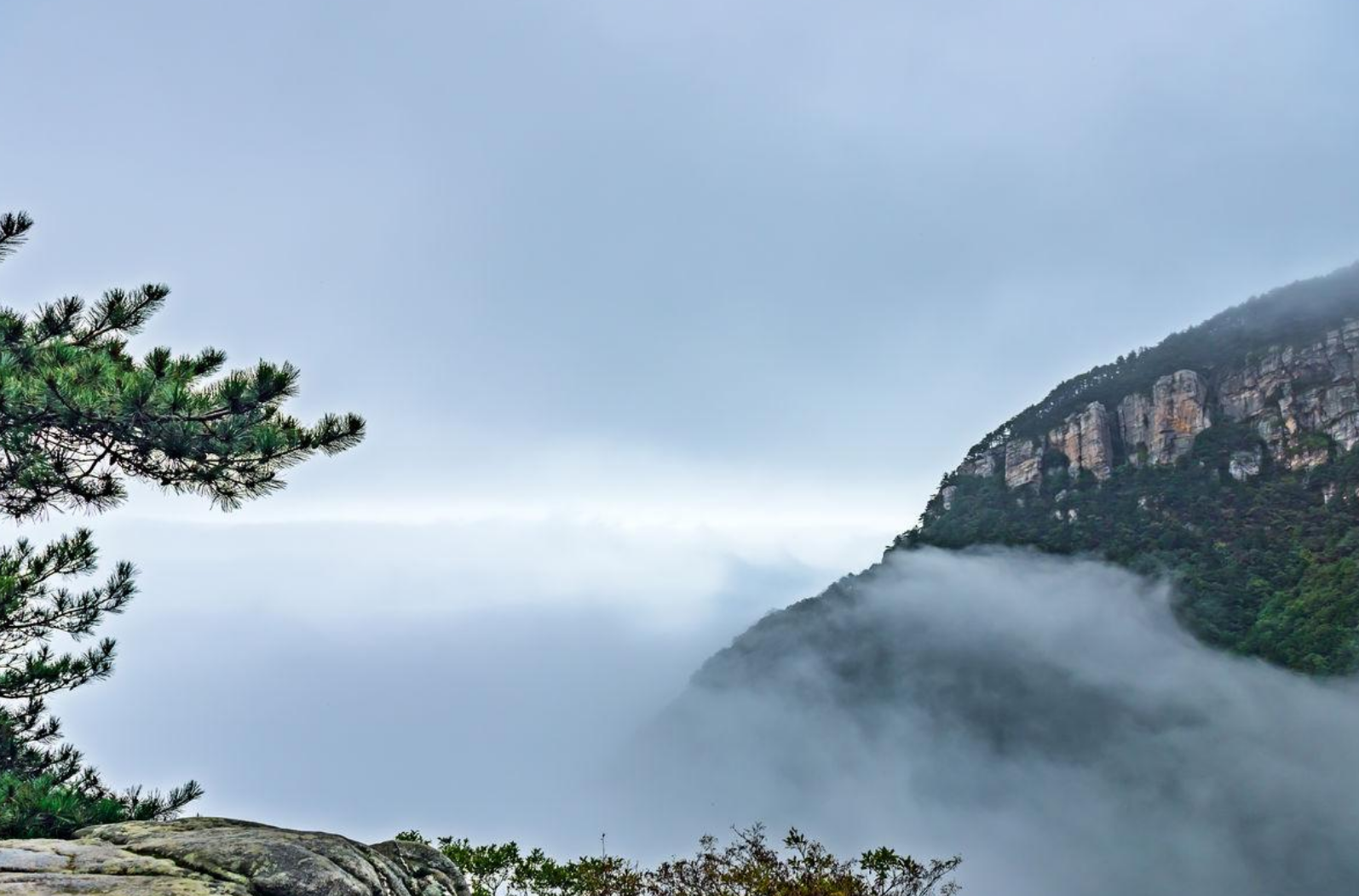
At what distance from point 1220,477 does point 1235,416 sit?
10549 mm

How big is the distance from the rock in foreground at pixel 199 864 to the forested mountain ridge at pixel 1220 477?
79.3 meters

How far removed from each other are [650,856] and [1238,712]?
68.8 meters

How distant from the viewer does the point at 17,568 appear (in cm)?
748

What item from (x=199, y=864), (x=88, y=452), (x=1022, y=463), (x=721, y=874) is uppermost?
(x=1022, y=463)

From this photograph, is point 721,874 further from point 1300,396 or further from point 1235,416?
point 1235,416

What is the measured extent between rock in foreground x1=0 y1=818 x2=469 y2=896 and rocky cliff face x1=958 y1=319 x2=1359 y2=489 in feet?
331

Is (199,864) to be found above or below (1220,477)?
below

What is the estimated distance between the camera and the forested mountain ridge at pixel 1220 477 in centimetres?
7012

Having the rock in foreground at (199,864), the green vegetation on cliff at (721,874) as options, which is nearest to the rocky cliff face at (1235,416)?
the green vegetation on cliff at (721,874)

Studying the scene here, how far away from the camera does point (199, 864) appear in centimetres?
421

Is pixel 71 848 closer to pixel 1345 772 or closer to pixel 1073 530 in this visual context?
pixel 1345 772

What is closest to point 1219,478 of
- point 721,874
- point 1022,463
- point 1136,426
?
point 1136,426

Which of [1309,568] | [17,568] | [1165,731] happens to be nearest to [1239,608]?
[1309,568]

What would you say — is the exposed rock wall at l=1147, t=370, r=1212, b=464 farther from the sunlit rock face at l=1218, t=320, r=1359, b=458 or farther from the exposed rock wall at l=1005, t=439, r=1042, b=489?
the exposed rock wall at l=1005, t=439, r=1042, b=489
